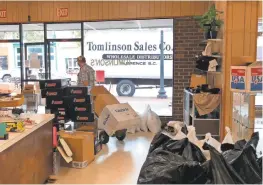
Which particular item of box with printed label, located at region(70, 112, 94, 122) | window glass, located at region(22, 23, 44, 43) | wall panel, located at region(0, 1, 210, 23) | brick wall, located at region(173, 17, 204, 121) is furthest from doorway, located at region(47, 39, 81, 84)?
box with printed label, located at region(70, 112, 94, 122)

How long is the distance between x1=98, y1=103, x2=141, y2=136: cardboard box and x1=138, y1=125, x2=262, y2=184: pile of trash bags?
324 cm

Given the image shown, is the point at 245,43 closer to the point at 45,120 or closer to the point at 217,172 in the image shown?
the point at 45,120

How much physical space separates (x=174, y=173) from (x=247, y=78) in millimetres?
1394

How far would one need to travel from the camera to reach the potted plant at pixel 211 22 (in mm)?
5555

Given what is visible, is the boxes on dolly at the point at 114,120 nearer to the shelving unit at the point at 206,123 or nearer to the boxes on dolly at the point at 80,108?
the boxes on dolly at the point at 80,108

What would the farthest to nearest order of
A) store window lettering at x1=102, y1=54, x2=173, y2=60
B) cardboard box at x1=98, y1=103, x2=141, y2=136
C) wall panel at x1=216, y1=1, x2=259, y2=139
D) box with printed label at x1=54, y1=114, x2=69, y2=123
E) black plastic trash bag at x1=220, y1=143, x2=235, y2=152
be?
store window lettering at x1=102, y1=54, x2=173, y2=60 → cardboard box at x1=98, y1=103, x2=141, y2=136 → box with printed label at x1=54, y1=114, x2=69, y2=123 → wall panel at x1=216, y1=1, x2=259, y2=139 → black plastic trash bag at x1=220, y1=143, x2=235, y2=152

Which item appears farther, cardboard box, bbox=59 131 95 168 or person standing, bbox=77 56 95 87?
person standing, bbox=77 56 95 87

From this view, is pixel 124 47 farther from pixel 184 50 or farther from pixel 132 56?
pixel 184 50

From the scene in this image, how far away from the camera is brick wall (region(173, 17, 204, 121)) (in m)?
7.33

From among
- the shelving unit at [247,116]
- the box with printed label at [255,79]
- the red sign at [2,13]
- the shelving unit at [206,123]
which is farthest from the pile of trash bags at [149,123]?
the red sign at [2,13]

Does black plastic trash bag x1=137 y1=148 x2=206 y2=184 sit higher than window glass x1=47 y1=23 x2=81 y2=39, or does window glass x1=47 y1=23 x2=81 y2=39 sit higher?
window glass x1=47 y1=23 x2=81 y2=39

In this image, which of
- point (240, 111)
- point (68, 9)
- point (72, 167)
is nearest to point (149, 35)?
point (68, 9)

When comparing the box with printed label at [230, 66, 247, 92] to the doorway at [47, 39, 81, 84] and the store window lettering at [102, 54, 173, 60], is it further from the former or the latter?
the doorway at [47, 39, 81, 84]

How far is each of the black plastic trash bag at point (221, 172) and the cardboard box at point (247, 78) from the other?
1.24 metres
